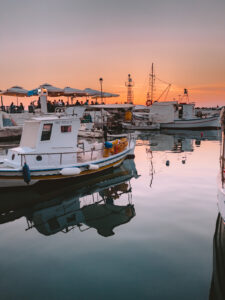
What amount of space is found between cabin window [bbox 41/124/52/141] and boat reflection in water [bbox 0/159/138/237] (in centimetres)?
315

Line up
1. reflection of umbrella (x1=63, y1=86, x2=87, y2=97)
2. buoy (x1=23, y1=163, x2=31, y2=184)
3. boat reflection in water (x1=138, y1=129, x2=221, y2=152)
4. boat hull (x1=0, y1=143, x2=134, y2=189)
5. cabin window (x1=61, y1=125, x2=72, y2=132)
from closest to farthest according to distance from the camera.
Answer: buoy (x1=23, y1=163, x2=31, y2=184), boat hull (x1=0, y1=143, x2=134, y2=189), cabin window (x1=61, y1=125, x2=72, y2=132), boat reflection in water (x1=138, y1=129, x2=221, y2=152), reflection of umbrella (x1=63, y1=86, x2=87, y2=97)

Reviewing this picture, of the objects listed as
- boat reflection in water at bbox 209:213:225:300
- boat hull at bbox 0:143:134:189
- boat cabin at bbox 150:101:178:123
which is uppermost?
boat cabin at bbox 150:101:178:123

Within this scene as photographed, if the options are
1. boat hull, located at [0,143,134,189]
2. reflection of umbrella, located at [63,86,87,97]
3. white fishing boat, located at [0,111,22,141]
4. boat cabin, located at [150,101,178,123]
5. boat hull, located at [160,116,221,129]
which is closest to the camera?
boat hull, located at [0,143,134,189]

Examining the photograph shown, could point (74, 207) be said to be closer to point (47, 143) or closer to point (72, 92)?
point (47, 143)

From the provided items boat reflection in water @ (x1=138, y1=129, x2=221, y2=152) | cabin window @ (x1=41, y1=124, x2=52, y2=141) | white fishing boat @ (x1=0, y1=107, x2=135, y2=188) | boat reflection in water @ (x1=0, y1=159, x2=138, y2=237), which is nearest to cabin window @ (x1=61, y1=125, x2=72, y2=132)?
white fishing boat @ (x1=0, y1=107, x2=135, y2=188)

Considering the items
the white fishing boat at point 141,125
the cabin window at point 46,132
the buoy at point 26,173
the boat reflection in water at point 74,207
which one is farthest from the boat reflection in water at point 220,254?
the white fishing boat at point 141,125

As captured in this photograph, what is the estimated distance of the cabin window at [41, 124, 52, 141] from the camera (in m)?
13.2

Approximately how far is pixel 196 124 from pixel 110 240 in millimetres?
44404

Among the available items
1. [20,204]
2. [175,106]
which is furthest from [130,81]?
[20,204]

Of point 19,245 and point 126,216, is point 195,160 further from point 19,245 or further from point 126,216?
point 19,245

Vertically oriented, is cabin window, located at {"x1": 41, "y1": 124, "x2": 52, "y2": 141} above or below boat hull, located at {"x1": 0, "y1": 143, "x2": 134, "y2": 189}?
above

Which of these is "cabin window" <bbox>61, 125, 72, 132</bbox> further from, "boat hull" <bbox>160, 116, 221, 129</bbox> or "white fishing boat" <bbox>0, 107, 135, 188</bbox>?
"boat hull" <bbox>160, 116, 221, 129</bbox>

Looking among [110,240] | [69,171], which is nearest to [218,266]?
[110,240]

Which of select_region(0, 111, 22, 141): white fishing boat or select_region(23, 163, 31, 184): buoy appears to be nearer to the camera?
A: select_region(23, 163, 31, 184): buoy
